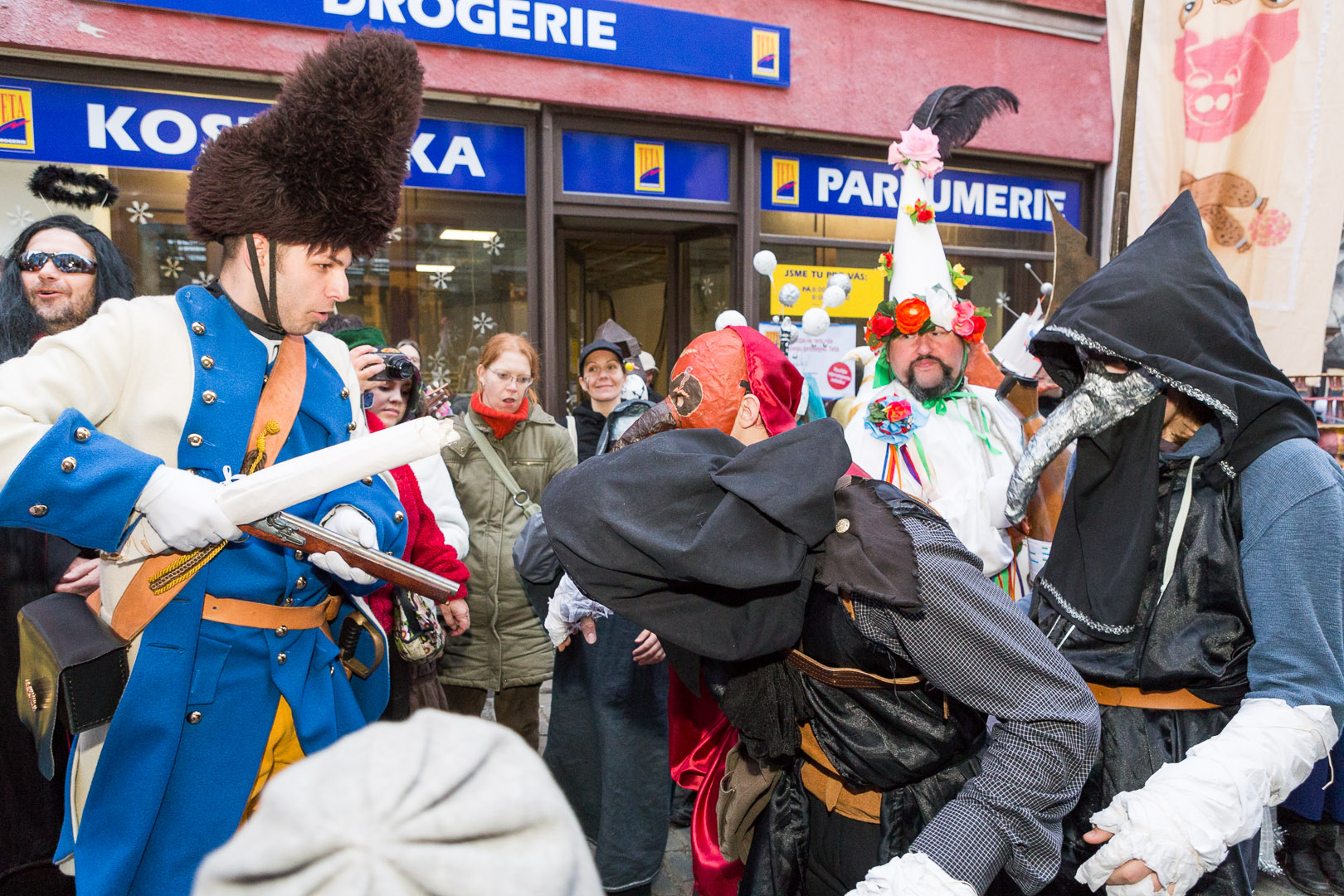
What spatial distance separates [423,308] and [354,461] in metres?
4.85

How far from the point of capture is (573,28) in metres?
6.01

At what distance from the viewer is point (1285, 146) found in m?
4.89

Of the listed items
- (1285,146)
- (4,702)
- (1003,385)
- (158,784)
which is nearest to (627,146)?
(1003,385)

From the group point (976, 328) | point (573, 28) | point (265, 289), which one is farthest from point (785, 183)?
point (265, 289)

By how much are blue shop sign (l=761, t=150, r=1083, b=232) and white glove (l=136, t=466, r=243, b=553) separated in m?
5.91

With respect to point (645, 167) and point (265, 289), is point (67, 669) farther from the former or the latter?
point (645, 167)

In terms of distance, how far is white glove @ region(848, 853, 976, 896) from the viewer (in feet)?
4.18

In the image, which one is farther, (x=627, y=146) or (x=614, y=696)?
(x=627, y=146)

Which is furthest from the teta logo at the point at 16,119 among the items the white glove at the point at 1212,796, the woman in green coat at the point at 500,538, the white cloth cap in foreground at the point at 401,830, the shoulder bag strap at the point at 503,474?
the white glove at the point at 1212,796

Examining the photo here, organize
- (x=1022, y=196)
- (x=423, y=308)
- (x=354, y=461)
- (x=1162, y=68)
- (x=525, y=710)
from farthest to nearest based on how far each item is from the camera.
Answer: (x=1022, y=196) → (x=423, y=308) → (x=1162, y=68) → (x=525, y=710) → (x=354, y=461)

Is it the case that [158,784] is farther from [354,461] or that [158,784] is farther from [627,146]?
[627,146]

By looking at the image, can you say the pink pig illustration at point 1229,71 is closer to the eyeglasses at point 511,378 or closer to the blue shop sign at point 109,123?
the eyeglasses at point 511,378

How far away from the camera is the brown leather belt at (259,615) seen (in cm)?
189

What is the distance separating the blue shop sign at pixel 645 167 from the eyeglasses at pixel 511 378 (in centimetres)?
301
